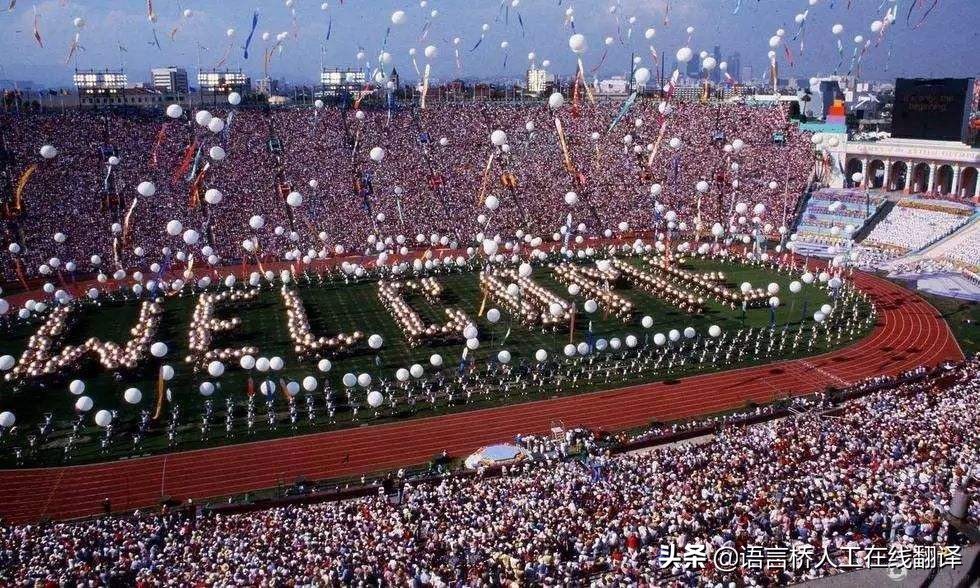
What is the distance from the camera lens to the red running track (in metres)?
20.9

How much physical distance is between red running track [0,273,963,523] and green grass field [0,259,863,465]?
843mm

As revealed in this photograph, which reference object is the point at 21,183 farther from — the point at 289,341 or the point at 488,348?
the point at 488,348

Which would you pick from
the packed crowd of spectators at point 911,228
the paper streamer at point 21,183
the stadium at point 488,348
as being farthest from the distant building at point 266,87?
the packed crowd of spectators at point 911,228

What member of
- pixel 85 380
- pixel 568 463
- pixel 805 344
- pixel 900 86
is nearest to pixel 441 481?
pixel 568 463

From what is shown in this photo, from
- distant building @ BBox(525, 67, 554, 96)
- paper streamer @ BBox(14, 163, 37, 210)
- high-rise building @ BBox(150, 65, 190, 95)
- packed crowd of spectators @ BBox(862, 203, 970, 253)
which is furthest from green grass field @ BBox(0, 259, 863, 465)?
high-rise building @ BBox(150, 65, 190, 95)

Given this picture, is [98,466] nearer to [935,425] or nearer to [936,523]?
[936,523]

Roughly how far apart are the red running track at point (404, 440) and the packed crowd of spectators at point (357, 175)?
2090 cm

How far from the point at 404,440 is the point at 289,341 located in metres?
9.90

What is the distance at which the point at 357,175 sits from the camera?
174ft

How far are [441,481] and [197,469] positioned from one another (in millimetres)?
7739

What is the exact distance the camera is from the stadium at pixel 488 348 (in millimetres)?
14703

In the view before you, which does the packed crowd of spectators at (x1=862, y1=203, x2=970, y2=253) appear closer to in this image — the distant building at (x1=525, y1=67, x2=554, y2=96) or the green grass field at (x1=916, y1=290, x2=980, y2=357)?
the green grass field at (x1=916, y1=290, x2=980, y2=357)

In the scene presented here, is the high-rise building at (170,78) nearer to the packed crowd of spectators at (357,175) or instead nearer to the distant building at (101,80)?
the distant building at (101,80)

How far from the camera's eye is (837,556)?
13680mm
